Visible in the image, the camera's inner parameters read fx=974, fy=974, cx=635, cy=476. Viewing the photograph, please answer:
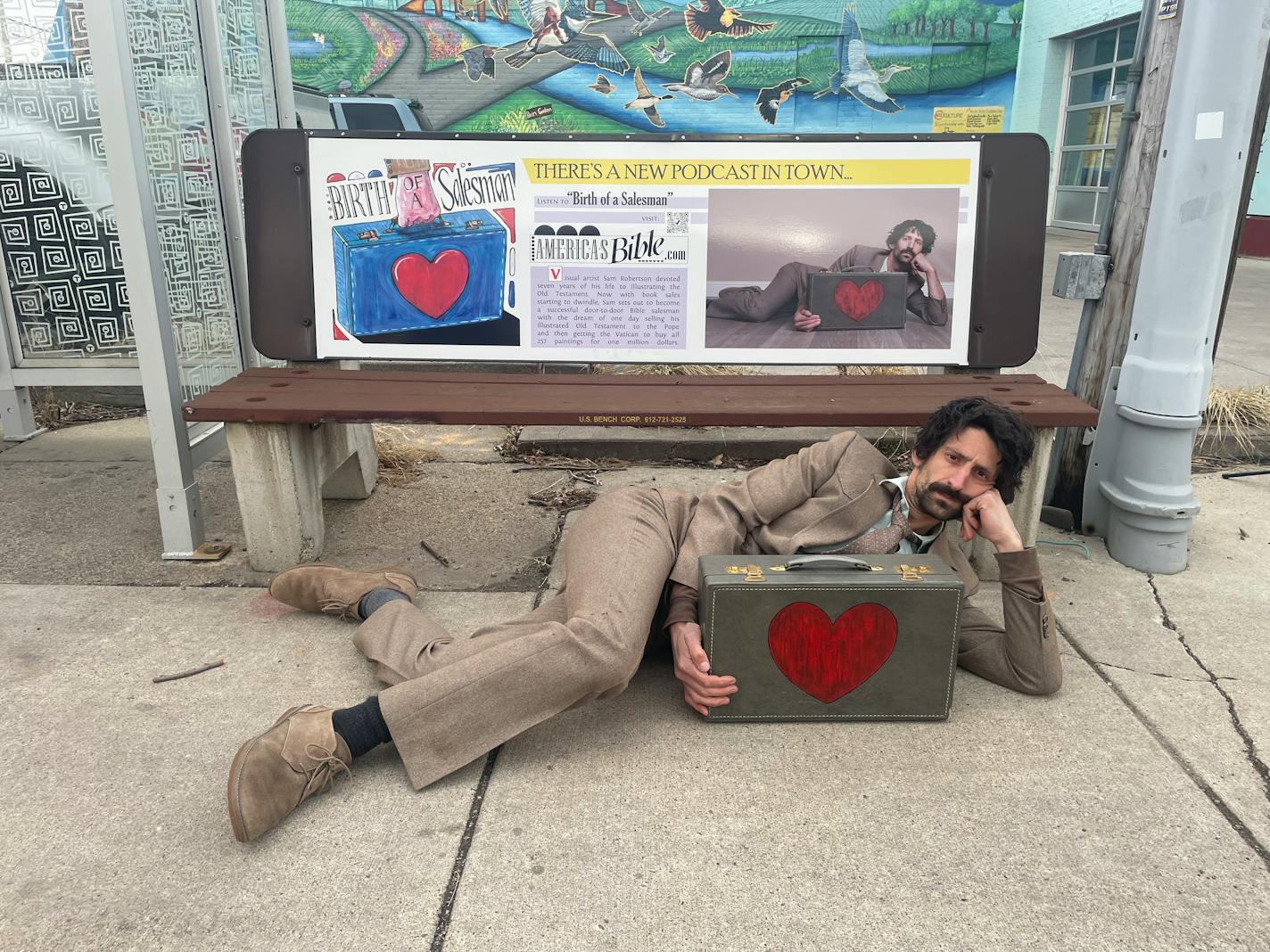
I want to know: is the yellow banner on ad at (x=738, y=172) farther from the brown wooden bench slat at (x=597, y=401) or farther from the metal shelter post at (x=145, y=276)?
the metal shelter post at (x=145, y=276)

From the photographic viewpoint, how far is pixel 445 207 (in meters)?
3.78

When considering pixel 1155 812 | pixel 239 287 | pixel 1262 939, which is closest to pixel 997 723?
pixel 1155 812

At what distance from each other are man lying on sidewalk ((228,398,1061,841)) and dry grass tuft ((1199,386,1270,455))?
8.96 ft

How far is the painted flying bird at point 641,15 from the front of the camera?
55.5ft

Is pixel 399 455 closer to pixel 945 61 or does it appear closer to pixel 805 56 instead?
pixel 805 56

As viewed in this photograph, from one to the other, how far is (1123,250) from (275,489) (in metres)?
3.23

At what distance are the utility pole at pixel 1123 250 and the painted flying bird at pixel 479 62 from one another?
598 inches

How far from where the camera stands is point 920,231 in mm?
3715

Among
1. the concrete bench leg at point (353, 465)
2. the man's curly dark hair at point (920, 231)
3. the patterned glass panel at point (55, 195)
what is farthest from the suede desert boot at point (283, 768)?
the patterned glass panel at point (55, 195)

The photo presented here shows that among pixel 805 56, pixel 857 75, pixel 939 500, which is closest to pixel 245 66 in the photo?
pixel 939 500

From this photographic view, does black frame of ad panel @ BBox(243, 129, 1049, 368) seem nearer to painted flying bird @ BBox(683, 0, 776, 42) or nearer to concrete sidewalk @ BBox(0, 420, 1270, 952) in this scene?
concrete sidewalk @ BBox(0, 420, 1270, 952)

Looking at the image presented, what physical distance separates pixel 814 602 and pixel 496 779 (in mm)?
876

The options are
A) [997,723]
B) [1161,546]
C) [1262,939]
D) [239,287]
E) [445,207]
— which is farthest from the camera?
[239,287]

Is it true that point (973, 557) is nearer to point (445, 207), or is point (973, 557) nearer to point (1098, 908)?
point (1098, 908)
